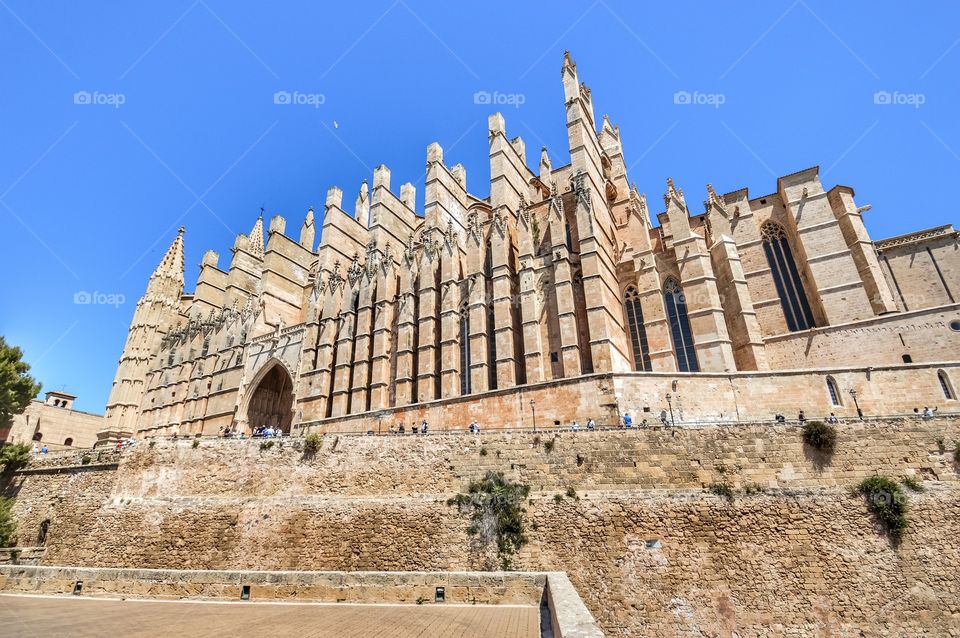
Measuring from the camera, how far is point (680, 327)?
2162 centimetres

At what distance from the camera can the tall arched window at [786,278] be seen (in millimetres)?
21250

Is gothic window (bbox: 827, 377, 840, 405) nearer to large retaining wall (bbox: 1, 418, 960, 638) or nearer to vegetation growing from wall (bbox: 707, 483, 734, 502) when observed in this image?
large retaining wall (bbox: 1, 418, 960, 638)

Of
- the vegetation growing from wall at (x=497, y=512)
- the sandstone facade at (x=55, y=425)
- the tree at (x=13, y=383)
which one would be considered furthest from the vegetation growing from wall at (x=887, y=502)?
the sandstone facade at (x=55, y=425)

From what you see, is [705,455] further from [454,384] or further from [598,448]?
[454,384]

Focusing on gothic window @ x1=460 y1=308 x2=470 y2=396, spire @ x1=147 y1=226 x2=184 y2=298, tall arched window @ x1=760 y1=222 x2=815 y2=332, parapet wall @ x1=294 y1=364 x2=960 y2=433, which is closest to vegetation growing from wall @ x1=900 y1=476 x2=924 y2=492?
parapet wall @ x1=294 y1=364 x2=960 y2=433

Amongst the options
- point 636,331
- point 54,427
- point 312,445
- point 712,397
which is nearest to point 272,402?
point 312,445

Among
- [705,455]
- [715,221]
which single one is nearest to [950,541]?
[705,455]

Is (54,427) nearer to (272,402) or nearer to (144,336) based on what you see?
(144,336)

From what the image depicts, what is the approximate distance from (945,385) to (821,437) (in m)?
6.09

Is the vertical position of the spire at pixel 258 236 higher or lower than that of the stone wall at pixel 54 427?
higher

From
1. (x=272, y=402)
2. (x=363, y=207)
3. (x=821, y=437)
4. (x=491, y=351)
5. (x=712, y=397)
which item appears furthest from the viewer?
(x=363, y=207)

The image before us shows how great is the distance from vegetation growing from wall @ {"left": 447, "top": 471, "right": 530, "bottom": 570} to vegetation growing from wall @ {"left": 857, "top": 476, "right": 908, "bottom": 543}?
838 centimetres

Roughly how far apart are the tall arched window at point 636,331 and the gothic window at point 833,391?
725 cm

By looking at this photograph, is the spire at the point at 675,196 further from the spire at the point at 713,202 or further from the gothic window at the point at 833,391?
the gothic window at the point at 833,391
